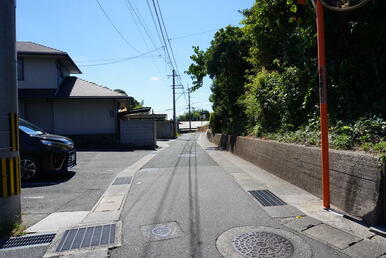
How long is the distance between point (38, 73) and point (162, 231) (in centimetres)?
1712

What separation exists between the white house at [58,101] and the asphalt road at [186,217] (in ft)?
37.8

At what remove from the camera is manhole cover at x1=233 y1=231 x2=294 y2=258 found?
3.10 meters

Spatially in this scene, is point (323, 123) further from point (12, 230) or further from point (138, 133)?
point (138, 133)

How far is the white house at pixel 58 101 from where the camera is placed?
16.7 metres

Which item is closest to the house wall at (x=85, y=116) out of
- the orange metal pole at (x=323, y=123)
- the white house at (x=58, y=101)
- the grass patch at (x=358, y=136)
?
the white house at (x=58, y=101)

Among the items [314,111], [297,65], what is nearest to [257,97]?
[297,65]

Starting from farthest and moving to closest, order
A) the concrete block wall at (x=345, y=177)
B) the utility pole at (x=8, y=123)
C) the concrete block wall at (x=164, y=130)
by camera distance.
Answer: the concrete block wall at (x=164, y=130) → the utility pole at (x=8, y=123) → the concrete block wall at (x=345, y=177)

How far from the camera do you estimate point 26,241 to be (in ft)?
11.6

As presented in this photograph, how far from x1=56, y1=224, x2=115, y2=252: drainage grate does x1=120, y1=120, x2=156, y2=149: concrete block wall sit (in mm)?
14320

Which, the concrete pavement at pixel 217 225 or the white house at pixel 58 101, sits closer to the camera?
the concrete pavement at pixel 217 225

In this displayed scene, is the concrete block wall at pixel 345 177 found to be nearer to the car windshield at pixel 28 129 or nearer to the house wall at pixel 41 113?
the car windshield at pixel 28 129

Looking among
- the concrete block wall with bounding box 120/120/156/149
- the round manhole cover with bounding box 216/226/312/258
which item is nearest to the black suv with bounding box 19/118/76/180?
the round manhole cover with bounding box 216/226/312/258

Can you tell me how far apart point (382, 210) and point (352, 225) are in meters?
0.44

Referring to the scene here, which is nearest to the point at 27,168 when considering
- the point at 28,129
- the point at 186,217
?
the point at 28,129
